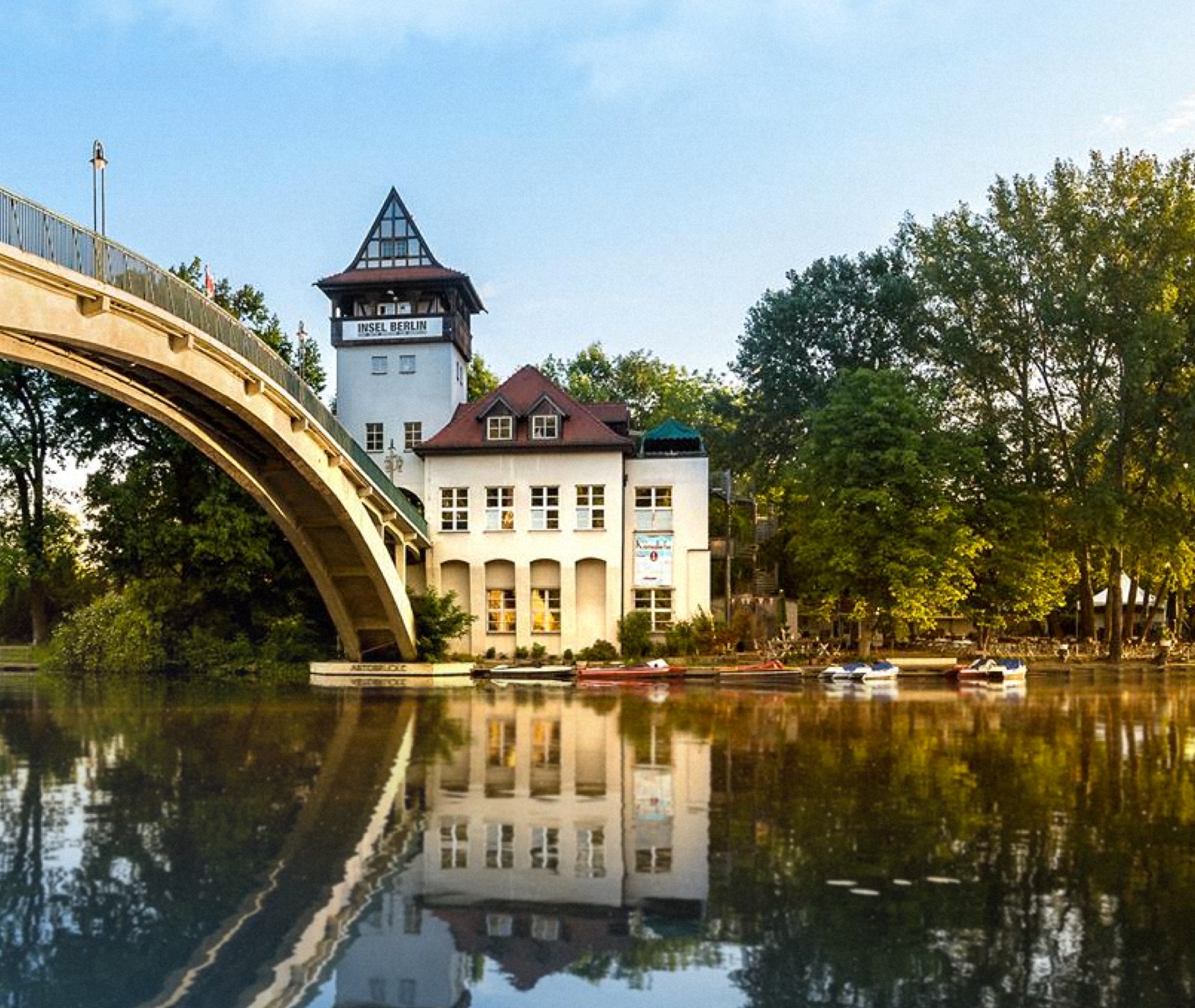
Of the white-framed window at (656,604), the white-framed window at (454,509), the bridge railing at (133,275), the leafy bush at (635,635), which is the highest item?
the bridge railing at (133,275)

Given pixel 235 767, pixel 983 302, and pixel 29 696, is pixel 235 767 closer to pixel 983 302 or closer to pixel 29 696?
pixel 29 696

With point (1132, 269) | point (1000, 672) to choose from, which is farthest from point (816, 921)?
point (1132, 269)

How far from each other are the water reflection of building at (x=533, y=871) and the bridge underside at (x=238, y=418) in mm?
10398

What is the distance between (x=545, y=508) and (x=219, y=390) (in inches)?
880

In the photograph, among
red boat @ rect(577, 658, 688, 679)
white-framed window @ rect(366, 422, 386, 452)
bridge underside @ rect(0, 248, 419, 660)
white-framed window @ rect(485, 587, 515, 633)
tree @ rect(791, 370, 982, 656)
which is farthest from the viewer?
white-framed window @ rect(366, 422, 386, 452)

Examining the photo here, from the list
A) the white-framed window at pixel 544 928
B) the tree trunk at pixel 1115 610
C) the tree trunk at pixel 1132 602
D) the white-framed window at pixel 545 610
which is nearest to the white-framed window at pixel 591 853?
the white-framed window at pixel 544 928

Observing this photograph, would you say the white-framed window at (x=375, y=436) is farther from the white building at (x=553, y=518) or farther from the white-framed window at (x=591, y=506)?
the white-framed window at (x=591, y=506)

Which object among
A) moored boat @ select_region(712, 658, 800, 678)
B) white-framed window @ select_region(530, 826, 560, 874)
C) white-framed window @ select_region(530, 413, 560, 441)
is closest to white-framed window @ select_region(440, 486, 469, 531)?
white-framed window @ select_region(530, 413, 560, 441)

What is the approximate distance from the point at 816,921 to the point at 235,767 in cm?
1204

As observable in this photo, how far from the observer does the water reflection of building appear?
29.6 feet

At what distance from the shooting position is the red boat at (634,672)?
1615 inches

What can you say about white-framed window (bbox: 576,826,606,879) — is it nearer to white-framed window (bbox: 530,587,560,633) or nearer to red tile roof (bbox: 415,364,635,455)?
white-framed window (bbox: 530,587,560,633)

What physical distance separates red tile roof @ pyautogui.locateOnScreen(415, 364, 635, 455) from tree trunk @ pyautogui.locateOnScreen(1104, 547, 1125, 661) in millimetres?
21252

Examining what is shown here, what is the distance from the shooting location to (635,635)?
4681 centimetres
